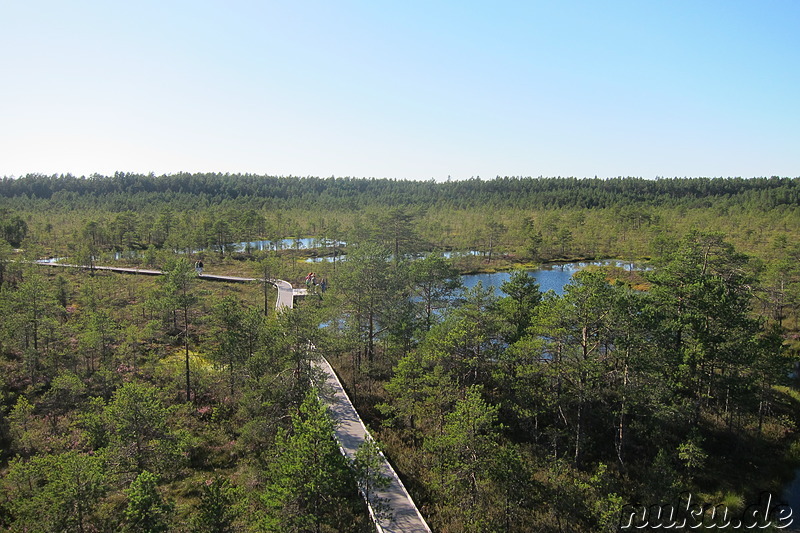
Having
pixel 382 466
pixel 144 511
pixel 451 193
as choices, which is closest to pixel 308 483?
pixel 144 511

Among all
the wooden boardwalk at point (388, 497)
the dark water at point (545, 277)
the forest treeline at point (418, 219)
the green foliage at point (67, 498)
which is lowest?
the wooden boardwalk at point (388, 497)

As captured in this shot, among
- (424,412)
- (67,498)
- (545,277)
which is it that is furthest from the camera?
(545,277)

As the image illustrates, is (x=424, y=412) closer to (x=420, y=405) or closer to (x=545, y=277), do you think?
(x=420, y=405)

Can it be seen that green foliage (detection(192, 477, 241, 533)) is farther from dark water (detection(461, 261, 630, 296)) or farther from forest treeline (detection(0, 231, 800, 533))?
dark water (detection(461, 261, 630, 296))

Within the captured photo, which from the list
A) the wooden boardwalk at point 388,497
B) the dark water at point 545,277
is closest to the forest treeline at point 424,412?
the wooden boardwalk at point 388,497

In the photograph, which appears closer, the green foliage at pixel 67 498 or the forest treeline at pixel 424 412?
the green foliage at pixel 67 498

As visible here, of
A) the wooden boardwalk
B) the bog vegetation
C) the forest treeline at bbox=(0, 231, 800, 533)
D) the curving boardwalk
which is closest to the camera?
the forest treeline at bbox=(0, 231, 800, 533)

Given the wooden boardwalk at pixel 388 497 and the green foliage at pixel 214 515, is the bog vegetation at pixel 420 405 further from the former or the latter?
the wooden boardwalk at pixel 388 497

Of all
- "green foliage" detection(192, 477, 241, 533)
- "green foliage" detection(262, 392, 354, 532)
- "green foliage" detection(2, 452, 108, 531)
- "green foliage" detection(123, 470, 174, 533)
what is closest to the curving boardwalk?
"green foliage" detection(262, 392, 354, 532)
